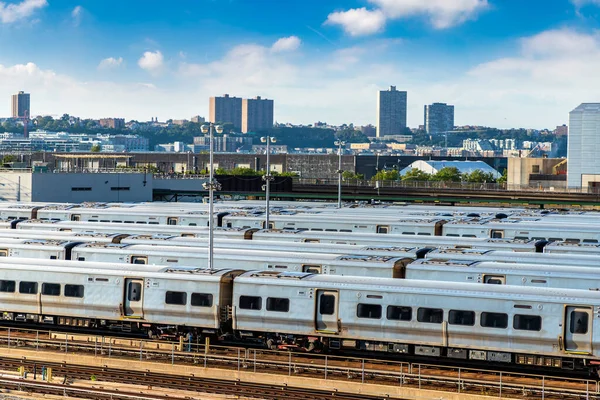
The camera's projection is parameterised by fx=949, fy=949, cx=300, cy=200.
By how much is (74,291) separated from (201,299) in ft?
17.0

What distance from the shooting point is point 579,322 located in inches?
1104

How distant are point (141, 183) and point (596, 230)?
5115 cm

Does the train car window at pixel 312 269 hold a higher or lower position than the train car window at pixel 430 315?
higher

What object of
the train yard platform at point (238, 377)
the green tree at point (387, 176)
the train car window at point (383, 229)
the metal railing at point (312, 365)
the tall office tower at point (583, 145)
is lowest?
the train yard platform at point (238, 377)

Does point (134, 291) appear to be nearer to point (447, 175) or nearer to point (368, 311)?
point (368, 311)

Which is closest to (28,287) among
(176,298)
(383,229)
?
(176,298)

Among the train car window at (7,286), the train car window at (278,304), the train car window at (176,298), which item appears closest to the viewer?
the train car window at (278,304)

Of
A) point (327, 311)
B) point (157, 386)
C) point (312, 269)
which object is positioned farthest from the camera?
point (312, 269)

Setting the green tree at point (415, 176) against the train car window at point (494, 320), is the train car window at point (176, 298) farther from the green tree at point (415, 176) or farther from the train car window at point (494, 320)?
the green tree at point (415, 176)

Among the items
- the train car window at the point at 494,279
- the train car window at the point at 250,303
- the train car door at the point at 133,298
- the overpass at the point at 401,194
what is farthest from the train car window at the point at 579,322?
the overpass at the point at 401,194

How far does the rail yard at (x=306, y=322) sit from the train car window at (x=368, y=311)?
32 millimetres

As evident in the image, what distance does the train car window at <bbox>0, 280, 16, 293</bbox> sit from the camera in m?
35.2

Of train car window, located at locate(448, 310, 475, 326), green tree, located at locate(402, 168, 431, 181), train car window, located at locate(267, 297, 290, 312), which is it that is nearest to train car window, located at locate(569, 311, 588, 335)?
train car window, located at locate(448, 310, 475, 326)

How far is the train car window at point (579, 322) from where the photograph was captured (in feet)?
91.6
